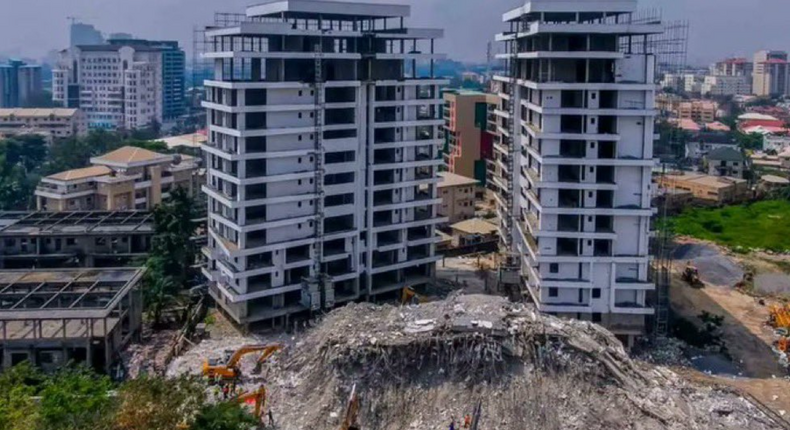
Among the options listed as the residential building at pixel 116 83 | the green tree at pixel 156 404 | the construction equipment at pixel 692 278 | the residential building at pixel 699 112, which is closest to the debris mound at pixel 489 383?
the green tree at pixel 156 404

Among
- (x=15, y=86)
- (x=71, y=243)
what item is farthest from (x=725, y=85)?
(x=71, y=243)

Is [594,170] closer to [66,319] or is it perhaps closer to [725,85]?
[66,319]

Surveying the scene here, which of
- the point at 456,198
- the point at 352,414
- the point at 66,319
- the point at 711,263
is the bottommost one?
the point at 352,414

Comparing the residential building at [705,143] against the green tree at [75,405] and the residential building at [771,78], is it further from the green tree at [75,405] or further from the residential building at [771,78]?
the residential building at [771,78]

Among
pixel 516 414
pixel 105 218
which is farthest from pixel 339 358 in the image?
pixel 105 218

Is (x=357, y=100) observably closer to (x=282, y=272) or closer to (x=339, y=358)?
(x=282, y=272)

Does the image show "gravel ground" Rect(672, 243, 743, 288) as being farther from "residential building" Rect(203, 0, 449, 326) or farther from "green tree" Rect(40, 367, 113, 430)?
"green tree" Rect(40, 367, 113, 430)

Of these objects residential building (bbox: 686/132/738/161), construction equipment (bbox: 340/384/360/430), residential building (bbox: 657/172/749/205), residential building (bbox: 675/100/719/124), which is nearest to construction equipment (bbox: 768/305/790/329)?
construction equipment (bbox: 340/384/360/430)

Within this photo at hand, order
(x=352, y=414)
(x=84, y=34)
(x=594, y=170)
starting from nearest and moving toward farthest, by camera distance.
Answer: (x=352, y=414)
(x=594, y=170)
(x=84, y=34)
